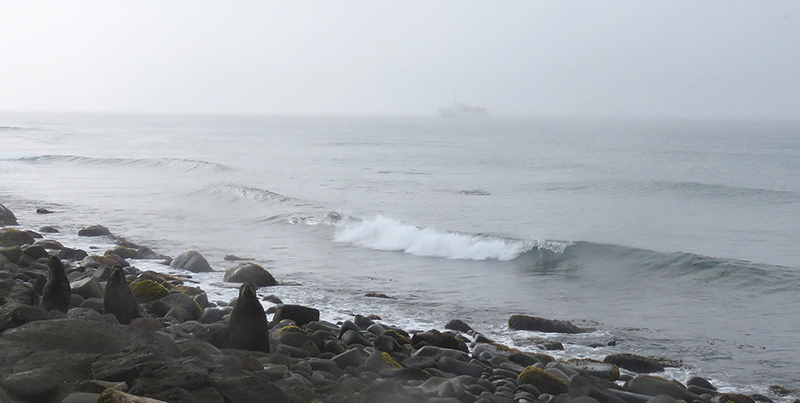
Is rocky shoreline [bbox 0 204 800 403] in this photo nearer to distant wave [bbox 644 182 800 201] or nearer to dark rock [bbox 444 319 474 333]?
dark rock [bbox 444 319 474 333]

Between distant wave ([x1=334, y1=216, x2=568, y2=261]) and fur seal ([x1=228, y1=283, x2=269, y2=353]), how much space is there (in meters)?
11.2

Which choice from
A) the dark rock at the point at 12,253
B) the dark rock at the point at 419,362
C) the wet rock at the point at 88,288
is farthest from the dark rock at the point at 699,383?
the dark rock at the point at 12,253

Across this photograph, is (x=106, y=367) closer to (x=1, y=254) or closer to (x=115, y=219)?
(x=1, y=254)

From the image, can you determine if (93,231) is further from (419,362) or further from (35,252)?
(419,362)

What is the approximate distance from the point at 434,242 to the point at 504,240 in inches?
77.2

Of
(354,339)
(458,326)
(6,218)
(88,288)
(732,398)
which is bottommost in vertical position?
(6,218)

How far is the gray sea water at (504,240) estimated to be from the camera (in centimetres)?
1162

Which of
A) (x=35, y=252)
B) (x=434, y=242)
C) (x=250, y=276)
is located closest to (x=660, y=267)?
(x=434, y=242)

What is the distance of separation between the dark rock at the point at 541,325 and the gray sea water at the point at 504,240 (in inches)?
11.7

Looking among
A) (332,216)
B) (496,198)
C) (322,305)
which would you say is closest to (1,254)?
(322,305)

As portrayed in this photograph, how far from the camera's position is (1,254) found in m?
11.6

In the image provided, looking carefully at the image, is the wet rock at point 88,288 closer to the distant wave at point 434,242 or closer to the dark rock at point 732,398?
the dark rock at point 732,398

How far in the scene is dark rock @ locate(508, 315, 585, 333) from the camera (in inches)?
434

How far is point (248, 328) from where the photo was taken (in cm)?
721
